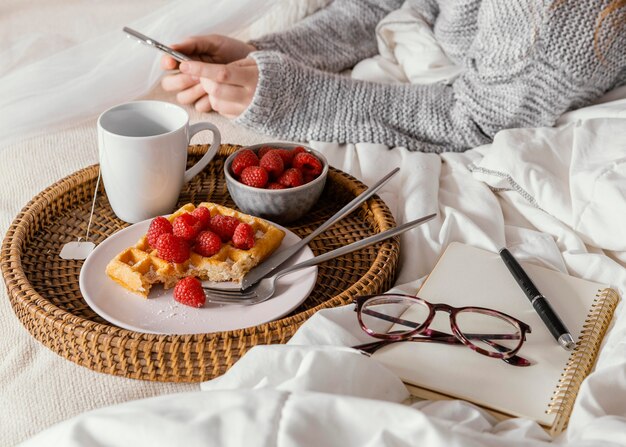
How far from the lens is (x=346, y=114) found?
1.00 metres

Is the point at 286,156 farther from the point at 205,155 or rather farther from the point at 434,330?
the point at 434,330

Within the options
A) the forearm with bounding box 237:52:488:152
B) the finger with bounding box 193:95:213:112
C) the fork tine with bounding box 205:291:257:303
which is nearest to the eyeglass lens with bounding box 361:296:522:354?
the fork tine with bounding box 205:291:257:303

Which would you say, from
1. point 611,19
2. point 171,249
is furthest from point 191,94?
point 611,19

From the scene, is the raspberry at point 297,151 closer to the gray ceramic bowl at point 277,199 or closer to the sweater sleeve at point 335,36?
the gray ceramic bowl at point 277,199

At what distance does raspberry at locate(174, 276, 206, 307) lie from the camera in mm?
667

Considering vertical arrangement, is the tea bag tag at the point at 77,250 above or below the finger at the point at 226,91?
below

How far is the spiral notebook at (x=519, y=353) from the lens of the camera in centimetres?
57

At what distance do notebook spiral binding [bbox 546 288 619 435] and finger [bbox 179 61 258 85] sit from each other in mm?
520

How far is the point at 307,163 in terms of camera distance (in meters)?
0.83

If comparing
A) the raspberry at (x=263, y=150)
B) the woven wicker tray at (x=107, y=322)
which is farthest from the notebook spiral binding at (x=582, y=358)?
the raspberry at (x=263, y=150)

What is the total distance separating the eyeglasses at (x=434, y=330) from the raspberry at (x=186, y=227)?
180 millimetres

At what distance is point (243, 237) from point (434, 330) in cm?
21

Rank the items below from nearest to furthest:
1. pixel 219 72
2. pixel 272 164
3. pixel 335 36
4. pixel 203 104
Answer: pixel 272 164, pixel 219 72, pixel 203 104, pixel 335 36

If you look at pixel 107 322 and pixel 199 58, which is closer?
pixel 107 322
